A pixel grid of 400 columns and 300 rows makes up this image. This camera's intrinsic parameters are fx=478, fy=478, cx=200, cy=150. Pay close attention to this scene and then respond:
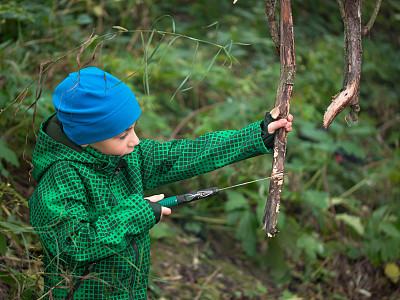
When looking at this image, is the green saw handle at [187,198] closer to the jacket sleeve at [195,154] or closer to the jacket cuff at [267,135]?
the jacket sleeve at [195,154]

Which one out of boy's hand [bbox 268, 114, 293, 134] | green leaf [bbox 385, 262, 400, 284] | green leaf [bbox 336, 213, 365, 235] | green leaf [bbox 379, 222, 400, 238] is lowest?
green leaf [bbox 385, 262, 400, 284]

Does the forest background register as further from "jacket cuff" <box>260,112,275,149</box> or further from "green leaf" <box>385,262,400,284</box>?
"jacket cuff" <box>260,112,275,149</box>

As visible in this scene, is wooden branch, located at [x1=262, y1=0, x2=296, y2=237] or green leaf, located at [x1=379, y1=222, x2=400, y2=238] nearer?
wooden branch, located at [x1=262, y1=0, x2=296, y2=237]

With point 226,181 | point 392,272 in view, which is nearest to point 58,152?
point 226,181

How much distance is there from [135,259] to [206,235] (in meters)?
1.40

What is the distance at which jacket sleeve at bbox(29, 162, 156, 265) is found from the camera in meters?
1.48

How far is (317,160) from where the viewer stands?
3408 mm

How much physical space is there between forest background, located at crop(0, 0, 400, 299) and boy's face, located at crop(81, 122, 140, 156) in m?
0.50

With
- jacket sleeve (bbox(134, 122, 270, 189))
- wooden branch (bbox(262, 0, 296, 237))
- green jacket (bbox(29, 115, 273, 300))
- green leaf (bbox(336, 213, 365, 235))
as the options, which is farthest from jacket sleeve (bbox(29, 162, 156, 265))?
green leaf (bbox(336, 213, 365, 235))

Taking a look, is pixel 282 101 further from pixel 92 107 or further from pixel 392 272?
pixel 392 272

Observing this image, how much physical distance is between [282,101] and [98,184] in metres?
0.67

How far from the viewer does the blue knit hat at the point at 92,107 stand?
58.8 inches

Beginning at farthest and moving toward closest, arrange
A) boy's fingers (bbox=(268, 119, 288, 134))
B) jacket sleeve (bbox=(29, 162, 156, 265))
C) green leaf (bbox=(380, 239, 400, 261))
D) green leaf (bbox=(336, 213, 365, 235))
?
green leaf (bbox=(336, 213, 365, 235)) < green leaf (bbox=(380, 239, 400, 261)) < boy's fingers (bbox=(268, 119, 288, 134)) < jacket sleeve (bbox=(29, 162, 156, 265))

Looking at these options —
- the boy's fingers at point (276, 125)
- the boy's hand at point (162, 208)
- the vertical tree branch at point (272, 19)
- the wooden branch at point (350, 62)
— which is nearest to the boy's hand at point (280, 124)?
the boy's fingers at point (276, 125)
